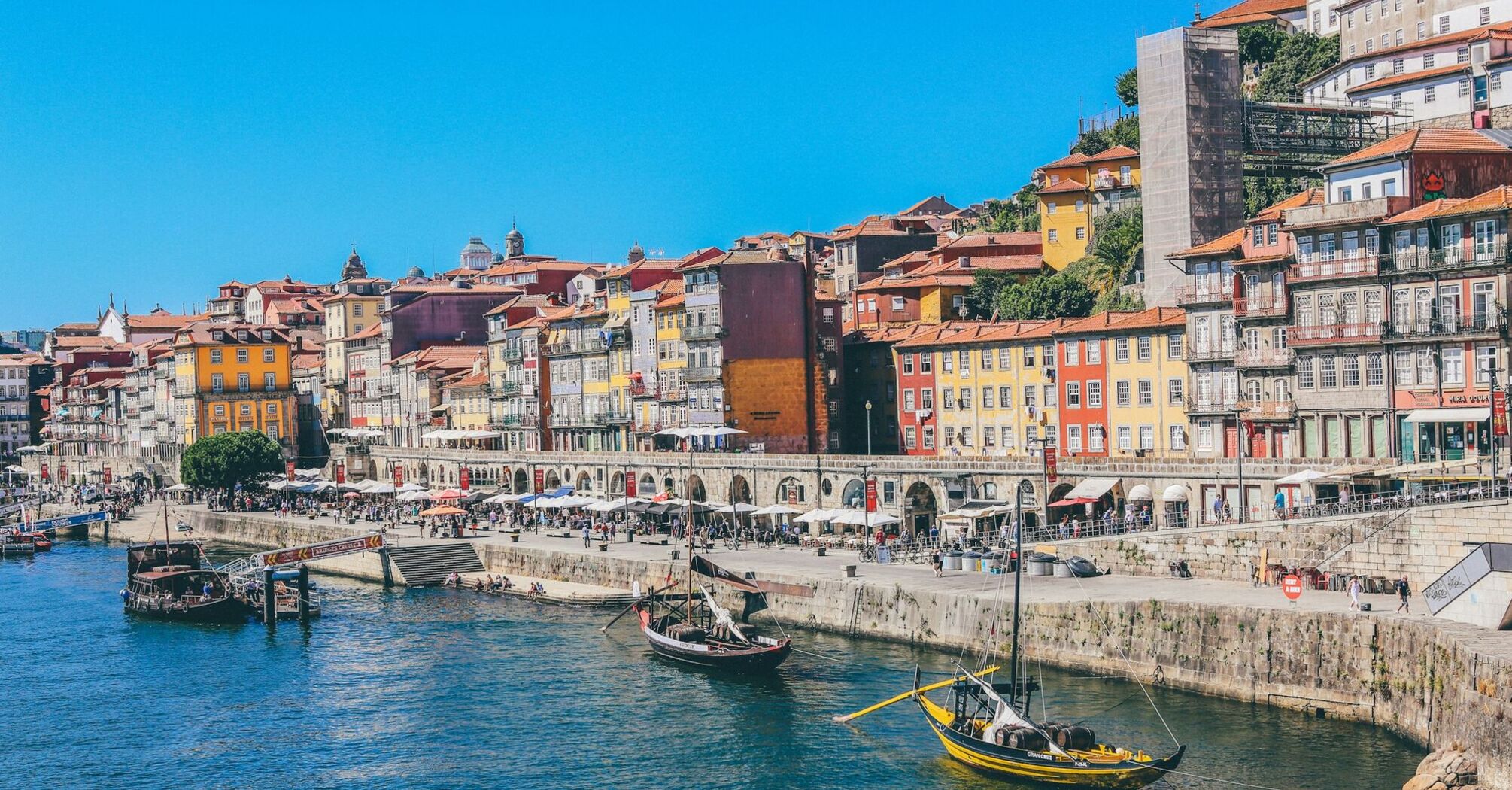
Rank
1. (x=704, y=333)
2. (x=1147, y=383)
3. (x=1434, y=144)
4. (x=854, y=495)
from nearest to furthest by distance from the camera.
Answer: (x=1434, y=144) < (x=1147, y=383) < (x=854, y=495) < (x=704, y=333)

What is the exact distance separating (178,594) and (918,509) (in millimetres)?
34274

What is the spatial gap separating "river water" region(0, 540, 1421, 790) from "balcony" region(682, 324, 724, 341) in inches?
1160

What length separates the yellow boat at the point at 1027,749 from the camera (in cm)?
4338

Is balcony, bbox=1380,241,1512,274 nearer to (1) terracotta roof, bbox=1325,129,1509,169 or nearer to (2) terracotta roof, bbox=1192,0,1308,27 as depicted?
(1) terracotta roof, bbox=1325,129,1509,169

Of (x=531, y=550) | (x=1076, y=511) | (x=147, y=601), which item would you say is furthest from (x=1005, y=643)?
(x=147, y=601)

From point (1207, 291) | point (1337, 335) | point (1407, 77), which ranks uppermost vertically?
point (1407, 77)

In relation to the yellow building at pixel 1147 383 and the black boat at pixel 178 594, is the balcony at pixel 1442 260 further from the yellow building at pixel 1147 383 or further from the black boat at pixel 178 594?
the black boat at pixel 178 594

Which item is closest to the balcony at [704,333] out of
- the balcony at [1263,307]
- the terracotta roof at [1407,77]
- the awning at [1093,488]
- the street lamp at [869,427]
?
the street lamp at [869,427]

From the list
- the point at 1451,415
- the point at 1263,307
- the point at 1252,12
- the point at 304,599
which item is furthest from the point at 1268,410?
the point at 1252,12

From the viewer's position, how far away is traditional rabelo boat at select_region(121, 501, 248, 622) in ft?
261

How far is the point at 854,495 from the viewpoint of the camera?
85.4 meters

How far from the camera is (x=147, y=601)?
80688 millimetres

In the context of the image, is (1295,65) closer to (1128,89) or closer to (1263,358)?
(1128,89)

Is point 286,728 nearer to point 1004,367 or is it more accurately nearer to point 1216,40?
point 1004,367
